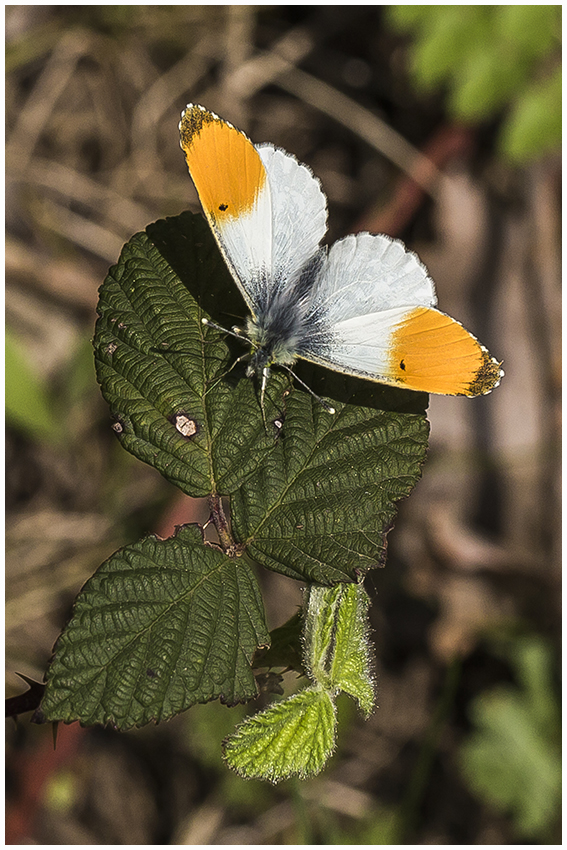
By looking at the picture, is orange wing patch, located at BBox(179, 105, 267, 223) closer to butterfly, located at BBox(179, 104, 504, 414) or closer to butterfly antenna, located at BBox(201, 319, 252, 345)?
butterfly, located at BBox(179, 104, 504, 414)

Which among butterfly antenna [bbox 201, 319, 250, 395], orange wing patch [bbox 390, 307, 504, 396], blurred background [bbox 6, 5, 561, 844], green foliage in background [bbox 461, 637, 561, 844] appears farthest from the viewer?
blurred background [bbox 6, 5, 561, 844]

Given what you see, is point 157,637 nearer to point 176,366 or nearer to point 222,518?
point 222,518

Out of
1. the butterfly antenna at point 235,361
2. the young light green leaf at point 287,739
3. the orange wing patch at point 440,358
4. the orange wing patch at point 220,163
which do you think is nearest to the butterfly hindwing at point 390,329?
the orange wing patch at point 440,358

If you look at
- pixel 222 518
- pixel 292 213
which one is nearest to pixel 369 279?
pixel 292 213

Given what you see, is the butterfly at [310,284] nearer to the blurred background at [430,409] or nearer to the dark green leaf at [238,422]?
the dark green leaf at [238,422]

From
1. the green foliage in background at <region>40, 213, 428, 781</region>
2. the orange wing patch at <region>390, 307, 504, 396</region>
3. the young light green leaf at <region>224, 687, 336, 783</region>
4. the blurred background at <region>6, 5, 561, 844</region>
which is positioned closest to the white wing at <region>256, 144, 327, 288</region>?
the green foliage in background at <region>40, 213, 428, 781</region>

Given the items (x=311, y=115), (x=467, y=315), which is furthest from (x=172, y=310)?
(x=311, y=115)

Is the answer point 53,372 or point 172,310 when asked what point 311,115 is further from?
point 172,310
